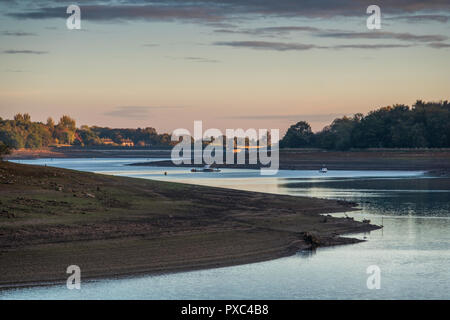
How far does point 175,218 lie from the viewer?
43406 mm

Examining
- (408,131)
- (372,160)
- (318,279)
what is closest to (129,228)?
(318,279)

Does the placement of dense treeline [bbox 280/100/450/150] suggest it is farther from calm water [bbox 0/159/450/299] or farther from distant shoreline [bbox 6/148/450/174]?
calm water [bbox 0/159/450/299]

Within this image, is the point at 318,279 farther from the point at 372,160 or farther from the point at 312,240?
the point at 372,160

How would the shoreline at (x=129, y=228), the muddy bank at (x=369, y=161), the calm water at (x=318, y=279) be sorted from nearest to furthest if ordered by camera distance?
the calm water at (x=318, y=279) → the shoreline at (x=129, y=228) → the muddy bank at (x=369, y=161)

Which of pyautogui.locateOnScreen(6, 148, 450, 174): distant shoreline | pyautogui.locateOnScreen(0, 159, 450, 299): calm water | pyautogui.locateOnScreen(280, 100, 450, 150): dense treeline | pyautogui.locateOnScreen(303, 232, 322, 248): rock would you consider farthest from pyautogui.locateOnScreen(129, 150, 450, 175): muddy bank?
pyautogui.locateOnScreen(0, 159, 450, 299): calm water

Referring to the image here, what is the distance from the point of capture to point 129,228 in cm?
3791

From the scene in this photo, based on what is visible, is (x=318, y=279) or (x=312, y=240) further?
(x=312, y=240)

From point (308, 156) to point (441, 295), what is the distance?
517 feet

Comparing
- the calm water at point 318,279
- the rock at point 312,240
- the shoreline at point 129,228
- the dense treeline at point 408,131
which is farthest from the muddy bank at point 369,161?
the calm water at point 318,279

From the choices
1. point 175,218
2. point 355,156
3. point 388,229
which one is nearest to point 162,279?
point 175,218

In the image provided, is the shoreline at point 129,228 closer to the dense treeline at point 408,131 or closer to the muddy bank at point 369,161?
the muddy bank at point 369,161

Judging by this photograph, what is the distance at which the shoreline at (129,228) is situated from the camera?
3052 cm

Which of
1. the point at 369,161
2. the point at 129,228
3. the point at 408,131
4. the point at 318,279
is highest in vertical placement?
the point at 408,131
